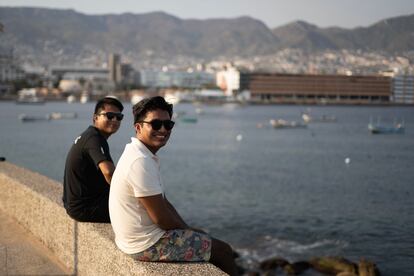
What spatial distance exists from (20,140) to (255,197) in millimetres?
27819

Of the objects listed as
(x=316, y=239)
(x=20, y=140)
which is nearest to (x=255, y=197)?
(x=316, y=239)

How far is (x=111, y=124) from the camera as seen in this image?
151 inches

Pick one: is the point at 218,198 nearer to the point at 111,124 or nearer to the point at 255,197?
the point at 255,197

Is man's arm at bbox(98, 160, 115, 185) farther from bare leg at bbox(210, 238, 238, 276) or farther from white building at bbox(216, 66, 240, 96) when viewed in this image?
white building at bbox(216, 66, 240, 96)

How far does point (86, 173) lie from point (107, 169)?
25 cm

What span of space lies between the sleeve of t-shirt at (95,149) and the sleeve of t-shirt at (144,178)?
0.88 metres

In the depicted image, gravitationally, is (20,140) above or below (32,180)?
below

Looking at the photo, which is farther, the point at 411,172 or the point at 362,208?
the point at 411,172

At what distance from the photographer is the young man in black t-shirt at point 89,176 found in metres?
3.60

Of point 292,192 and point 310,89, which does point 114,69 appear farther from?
point 292,192

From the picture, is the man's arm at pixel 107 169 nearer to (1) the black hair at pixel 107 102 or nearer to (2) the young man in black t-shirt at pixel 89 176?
(2) the young man in black t-shirt at pixel 89 176

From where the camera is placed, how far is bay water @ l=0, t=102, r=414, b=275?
488 inches

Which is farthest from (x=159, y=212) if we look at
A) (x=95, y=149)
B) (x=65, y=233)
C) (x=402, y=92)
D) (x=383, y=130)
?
(x=402, y=92)

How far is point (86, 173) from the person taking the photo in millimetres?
3666
